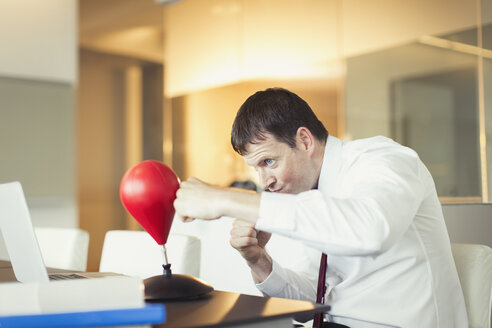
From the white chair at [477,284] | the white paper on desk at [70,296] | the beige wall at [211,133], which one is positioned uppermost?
the beige wall at [211,133]

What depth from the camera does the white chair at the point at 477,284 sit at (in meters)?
1.73

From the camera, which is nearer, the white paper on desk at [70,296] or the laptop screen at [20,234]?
the white paper on desk at [70,296]

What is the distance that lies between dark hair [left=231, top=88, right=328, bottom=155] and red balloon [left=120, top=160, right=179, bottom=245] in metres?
0.33

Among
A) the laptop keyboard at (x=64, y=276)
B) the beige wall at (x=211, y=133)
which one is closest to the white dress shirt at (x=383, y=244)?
the laptop keyboard at (x=64, y=276)

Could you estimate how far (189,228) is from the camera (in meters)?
2.94

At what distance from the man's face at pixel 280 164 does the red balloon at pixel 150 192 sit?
325mm

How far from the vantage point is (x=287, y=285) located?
1.75 metres

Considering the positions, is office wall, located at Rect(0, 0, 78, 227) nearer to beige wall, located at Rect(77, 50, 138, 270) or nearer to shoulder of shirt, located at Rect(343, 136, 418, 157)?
beige wall, located at Rect(77, 50, 138, 270)

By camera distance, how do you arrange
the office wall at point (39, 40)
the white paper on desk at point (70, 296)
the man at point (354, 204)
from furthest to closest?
1. the office wall at point (39, 40)
2. the man at point (354, 204)
3. the white paper on desk at point (70, 296)

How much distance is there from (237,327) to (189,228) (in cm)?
184

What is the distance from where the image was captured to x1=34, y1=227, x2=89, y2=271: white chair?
267 cm

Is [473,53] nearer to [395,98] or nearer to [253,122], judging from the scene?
[395,98]

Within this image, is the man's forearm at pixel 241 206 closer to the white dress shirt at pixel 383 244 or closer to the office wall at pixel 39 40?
the white dress shirt at pixel 383 244

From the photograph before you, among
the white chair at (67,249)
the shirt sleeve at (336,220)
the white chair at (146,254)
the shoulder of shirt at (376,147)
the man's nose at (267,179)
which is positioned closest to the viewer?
the shirt sleeve at (336,220)
